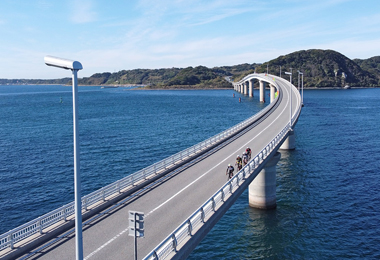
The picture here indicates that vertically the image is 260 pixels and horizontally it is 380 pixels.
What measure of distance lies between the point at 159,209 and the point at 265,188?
1560 cm

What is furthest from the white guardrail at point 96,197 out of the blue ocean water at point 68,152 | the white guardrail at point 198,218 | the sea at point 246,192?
the blue ocean water at point 68,152

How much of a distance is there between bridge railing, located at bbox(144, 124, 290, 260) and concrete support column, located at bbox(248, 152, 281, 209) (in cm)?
410

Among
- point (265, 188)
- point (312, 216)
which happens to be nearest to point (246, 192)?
point (265, 188)

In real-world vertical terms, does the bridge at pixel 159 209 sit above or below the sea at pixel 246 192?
above

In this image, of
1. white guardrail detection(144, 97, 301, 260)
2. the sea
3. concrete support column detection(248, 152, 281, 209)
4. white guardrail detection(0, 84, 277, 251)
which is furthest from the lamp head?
concrete support column detection(248, 152, 281, 209)

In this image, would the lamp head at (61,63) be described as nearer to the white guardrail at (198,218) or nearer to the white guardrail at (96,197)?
the white guardrail at (198,218)

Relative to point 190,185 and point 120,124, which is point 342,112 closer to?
point 120,124

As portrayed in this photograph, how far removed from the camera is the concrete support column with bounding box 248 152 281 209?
115 ft

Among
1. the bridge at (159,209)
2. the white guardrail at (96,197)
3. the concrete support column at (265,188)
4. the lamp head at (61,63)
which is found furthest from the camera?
the concrete support column at (265,188)

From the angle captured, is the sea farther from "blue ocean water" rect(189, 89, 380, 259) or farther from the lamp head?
the lamp head

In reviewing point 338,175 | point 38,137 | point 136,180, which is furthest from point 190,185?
point 38,137

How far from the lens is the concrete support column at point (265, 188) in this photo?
115ft

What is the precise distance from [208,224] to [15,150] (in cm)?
5395

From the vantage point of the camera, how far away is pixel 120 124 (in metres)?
93.1
